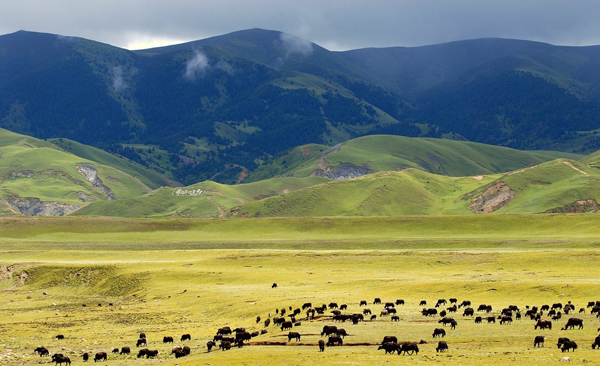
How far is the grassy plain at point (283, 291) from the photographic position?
49.4m

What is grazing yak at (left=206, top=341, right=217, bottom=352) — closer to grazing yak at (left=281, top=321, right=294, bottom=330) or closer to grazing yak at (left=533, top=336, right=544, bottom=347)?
grazing yak at (left=281, top=321, right=294, bottom=330)

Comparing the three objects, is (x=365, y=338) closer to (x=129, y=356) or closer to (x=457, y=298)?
(x=129, y=356)

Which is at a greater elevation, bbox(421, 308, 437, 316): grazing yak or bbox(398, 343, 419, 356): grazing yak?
bbox(398, 343, 419, 356): grazing yak

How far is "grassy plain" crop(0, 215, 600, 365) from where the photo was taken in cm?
4938

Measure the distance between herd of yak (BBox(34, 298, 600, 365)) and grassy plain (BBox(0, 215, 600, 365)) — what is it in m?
0.83

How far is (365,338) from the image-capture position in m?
52.7

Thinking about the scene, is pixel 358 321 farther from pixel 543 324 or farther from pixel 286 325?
pixel 543 324

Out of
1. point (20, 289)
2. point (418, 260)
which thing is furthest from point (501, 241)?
point (20, 289)

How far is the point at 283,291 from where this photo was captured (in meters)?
88.8

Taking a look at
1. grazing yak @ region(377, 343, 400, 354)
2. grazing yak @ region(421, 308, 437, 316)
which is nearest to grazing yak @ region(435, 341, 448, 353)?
grazing yak @ region(377, 343, 400, 354)

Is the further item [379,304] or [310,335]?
[379,304]

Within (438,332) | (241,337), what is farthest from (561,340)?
(241,337)

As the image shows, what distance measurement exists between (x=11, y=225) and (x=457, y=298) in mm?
150774

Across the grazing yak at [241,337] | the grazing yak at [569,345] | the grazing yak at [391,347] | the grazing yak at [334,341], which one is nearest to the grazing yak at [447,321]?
the grazing yak at [334,341]
